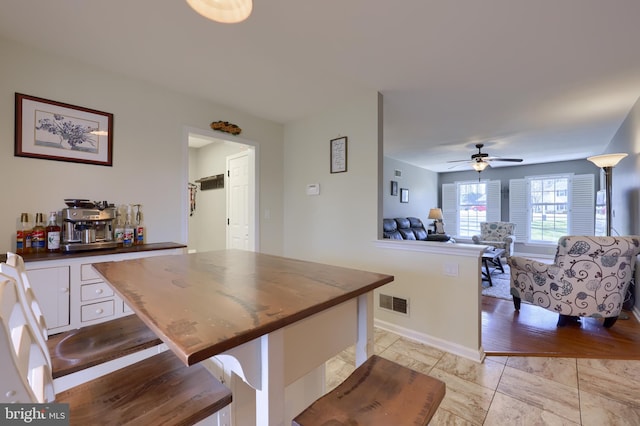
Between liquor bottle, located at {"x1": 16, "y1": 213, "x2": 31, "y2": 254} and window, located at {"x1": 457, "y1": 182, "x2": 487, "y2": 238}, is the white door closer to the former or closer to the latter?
liquor bottle, located at {"x1": 16, "y1": 213, "x2": 31, "y2": 254}

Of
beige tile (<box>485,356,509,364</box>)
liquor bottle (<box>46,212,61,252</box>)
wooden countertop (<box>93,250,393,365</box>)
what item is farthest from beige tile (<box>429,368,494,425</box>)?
liquor bottle (<box>46,212,61,252</box>)

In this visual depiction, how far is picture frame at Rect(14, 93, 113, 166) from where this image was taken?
202cm

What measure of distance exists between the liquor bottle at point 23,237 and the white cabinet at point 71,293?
12.7 inches

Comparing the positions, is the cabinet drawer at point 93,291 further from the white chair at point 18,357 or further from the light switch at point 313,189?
the light switch at point 313,189

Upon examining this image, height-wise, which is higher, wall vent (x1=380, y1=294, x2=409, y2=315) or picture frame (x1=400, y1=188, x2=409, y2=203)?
picture frame (x1=400, y1=188, x2=409, y2=203)

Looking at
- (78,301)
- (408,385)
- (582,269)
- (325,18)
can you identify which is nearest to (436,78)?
(325,18)

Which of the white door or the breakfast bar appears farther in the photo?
the white door

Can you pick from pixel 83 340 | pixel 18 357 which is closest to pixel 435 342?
pixel 83 340

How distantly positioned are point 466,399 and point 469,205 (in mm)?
7019

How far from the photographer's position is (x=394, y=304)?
2736mm

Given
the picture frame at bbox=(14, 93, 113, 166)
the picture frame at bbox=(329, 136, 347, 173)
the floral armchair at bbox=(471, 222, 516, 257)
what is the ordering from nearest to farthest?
the picture frame at bbox=(14, 93, 113, 166) → the picture frame at bbox=(329, 136, 347, 173) → the floral armchair at bbox=(471, 222, 516, 257)

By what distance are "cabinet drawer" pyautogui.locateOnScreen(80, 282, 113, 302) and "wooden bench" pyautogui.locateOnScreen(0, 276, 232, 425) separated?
1404 mm

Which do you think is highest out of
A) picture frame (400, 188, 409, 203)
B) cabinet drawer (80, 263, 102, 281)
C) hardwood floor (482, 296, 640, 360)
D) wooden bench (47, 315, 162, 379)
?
picture frame (400, 188, 409, 203)

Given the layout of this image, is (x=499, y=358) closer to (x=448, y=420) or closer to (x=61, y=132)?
(x=448, y=420)
